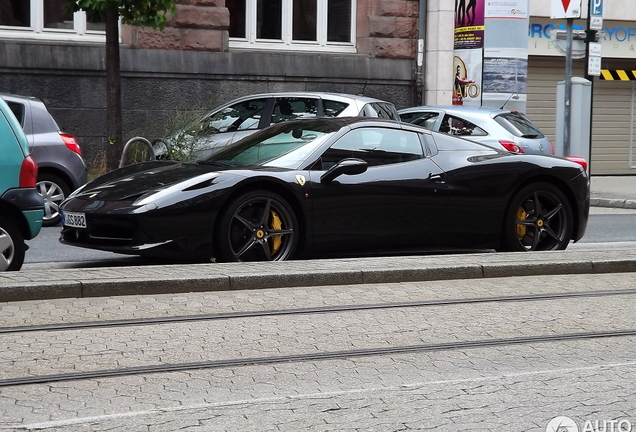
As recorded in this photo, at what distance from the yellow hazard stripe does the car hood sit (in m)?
17.9


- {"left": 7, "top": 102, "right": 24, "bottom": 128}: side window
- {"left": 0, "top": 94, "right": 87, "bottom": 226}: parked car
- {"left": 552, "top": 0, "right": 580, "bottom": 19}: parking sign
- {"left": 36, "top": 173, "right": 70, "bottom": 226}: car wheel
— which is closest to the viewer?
{"left": 7, "top": 102, "right": 24, "bottom": 128}: side window

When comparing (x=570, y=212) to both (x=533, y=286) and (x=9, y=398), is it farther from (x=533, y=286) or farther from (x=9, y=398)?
(x=9, y=398)

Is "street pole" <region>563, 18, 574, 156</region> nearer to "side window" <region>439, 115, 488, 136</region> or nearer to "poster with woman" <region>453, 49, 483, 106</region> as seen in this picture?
"poster with woman" <region>453, 49, 483, 106</region>

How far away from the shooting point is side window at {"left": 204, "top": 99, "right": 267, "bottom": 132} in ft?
50.6

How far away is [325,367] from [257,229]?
11.2ft

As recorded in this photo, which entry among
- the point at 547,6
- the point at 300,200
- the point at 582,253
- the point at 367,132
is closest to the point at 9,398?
the point at 300,200

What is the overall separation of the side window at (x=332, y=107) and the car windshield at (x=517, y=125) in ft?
8.29

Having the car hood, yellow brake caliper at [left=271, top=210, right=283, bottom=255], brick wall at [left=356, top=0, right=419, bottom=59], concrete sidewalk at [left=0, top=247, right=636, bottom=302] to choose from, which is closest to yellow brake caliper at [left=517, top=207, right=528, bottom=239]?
concrete sidewalk at [left=0, top=247, right=636, bottom=302]

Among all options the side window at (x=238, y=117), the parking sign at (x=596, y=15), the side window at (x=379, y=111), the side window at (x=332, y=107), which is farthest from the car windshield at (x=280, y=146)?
the parking sign at (x=596, y=15)

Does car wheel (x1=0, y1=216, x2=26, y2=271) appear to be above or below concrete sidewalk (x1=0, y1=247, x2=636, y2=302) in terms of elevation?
above

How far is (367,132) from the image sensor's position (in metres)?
9.82

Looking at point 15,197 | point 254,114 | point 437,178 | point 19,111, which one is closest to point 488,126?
point 254,114

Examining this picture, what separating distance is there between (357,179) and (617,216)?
8.09 meters

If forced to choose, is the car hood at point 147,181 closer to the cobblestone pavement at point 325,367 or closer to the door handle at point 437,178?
the cobblestone pavement at point 325,367
